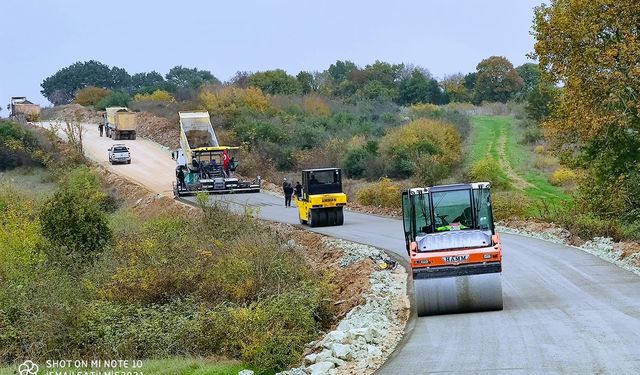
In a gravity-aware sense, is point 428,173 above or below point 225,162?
below

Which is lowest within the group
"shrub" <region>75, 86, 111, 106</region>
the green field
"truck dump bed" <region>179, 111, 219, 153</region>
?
the green field

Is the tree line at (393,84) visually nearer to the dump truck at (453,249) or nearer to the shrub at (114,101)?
the shrub at (114,101)

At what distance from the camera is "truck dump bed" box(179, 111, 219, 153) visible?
5869 centimetres

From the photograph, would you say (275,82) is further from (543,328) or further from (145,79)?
(543,328)

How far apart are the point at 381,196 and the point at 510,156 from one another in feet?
95.6

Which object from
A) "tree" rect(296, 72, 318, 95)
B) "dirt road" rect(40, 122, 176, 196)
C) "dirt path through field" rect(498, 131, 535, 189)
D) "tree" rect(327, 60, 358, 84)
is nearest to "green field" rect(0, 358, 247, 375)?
"dirt road" rect(40, 122, 176, 196)

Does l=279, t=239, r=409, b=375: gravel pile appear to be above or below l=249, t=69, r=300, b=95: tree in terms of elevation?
below

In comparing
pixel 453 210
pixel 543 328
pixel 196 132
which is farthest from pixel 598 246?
pixel 196 132

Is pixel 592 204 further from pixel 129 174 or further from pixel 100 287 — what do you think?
pixel 129 174

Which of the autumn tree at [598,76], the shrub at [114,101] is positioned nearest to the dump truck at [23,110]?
the shrub at [114,101]

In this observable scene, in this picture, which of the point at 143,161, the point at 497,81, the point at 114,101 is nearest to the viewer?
the point at 143,161

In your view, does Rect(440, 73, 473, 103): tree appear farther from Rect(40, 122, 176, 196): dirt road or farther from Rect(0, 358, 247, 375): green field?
Rect(0, 358, 247, 375): green field

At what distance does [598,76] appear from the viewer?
32.5 m

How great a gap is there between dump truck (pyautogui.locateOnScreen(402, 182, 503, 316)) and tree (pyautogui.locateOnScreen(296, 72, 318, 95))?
109 metres
